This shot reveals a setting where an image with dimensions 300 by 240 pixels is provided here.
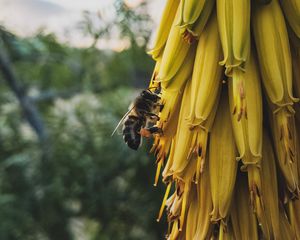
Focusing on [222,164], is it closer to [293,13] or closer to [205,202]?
[205,202]

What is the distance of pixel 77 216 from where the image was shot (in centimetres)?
509

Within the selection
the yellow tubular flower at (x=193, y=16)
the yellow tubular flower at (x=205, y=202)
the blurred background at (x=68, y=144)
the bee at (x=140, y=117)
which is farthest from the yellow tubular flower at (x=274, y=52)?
the blurred background at (x=68, y=144)

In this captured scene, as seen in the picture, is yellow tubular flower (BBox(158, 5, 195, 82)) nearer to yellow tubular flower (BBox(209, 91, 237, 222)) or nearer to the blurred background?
yellow tubular flower (BBox(209, 91, 237, 222))

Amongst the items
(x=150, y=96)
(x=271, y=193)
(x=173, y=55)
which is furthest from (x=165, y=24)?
(x=271, y=193)

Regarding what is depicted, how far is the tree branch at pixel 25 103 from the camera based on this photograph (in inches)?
175

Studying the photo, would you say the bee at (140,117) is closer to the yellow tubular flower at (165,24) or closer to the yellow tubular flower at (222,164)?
the yellow tubular flower at (165,24)

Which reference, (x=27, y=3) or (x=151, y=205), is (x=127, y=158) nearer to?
(x=151, y=205)

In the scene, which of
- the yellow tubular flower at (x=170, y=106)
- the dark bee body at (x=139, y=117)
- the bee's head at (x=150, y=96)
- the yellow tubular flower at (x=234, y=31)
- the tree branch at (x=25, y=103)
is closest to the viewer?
the yellow tubular flower at (x=234, y=31)

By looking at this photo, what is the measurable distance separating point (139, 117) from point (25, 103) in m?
2.76

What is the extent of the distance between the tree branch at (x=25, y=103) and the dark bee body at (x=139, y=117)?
2354 mm

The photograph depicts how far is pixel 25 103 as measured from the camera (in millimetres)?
4695

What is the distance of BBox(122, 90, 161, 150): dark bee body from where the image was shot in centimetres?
183

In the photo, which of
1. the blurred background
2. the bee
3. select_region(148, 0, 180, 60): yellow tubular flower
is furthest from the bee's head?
the blurred background

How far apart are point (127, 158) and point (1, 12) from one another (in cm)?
147
